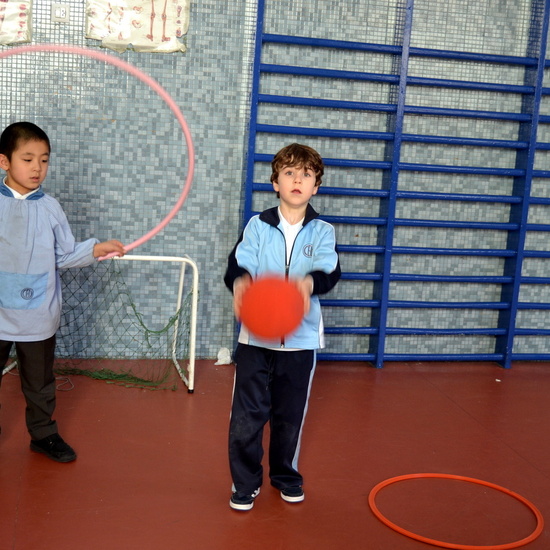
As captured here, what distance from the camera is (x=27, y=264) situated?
113 inches

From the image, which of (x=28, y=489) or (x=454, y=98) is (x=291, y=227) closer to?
(x=28, y=489)

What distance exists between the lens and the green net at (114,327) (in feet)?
14.6

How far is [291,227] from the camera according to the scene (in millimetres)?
2736

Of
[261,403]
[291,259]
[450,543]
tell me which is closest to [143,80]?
[291,259]

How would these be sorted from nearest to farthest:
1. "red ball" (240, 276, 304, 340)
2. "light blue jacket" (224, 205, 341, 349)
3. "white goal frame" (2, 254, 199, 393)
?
"red ball" (240, 276, 304, 340) < "light blue jacket" (224, 205, 341, 349) < "white goal frame" (2, 254, 199, 393)

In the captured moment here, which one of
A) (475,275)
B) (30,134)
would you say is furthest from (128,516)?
(475,275)

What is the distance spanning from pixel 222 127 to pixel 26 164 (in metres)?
1.86

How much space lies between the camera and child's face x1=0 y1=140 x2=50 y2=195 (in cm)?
286

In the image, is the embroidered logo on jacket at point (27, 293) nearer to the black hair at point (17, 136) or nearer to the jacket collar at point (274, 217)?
the black hair at point (17, 136)

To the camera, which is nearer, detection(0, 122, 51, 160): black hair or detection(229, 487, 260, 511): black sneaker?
detection(229, 487, 260, 511): black sneaker

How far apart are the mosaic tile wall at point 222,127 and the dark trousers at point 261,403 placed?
198cm

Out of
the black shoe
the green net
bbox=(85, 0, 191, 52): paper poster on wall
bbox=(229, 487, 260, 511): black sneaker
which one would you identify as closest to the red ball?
bbox=(229, 487, 260, 511): black sneaker

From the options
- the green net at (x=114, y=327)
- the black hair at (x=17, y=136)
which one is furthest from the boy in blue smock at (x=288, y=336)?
the green net at (x=114, y=327)

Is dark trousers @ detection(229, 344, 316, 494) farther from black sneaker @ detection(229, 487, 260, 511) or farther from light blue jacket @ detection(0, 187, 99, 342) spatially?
light blue jacket @ detection(0, 187, 99, 342)
